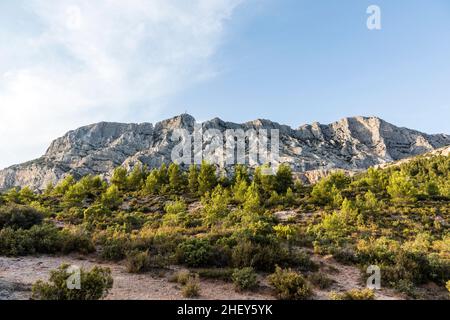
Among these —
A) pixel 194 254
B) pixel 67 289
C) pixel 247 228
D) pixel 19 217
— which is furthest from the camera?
Answer: pixel 247 228

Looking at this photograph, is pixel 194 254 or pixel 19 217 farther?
pixel 19 217

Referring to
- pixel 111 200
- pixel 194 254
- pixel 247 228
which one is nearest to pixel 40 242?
pixel 194 254

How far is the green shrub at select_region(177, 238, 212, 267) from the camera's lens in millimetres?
11008

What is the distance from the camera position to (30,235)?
1232cm

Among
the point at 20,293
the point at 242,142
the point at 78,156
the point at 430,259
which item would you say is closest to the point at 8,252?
the point at 20,293

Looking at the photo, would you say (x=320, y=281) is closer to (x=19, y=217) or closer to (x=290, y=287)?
(x=290, y=287)

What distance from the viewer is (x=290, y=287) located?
8617 millimetres

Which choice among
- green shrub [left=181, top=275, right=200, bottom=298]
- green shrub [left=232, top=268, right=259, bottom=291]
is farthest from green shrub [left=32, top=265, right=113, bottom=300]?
green shrub [left=232, top=268, right=259, bottom=291]

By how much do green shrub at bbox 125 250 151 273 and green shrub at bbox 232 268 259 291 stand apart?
10.4 ft

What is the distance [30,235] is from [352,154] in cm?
18709

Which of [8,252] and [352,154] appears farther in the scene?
[352,154]

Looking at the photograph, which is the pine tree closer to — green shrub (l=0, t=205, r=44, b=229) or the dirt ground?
green shrub (l=0, t=205, r=44, b=229)

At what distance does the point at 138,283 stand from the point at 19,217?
9393 mm
